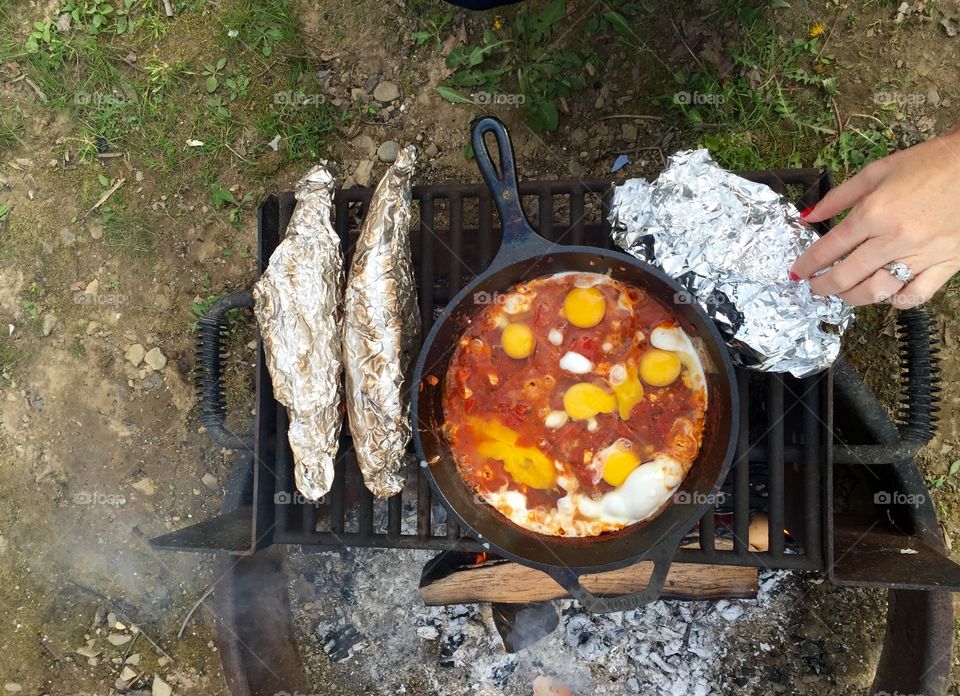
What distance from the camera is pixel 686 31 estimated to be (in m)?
3.17

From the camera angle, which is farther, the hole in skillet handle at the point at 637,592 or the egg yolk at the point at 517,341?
the egg yolk at the point at 517,341

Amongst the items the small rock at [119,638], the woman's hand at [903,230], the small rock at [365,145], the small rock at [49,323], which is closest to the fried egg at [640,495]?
the woman's hand at [903,230]

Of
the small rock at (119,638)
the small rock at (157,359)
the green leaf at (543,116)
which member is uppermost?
the green leaf at (543,116)

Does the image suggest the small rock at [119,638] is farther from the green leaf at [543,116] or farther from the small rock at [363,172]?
the green leaf at [543,116]

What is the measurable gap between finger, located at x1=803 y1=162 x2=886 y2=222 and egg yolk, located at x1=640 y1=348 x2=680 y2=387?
0.70 m

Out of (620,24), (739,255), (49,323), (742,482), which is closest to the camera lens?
(739,255)

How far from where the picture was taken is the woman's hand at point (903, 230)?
193 centimetres

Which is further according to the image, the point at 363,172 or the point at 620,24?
the point at 363,172

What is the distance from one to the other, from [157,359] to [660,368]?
2.74m

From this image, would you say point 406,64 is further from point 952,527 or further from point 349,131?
point 952,527

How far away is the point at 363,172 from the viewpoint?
3398 mm

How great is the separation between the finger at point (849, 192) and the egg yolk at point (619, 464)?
1106 millimetres

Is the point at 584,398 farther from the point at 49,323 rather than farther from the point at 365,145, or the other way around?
the point at 49,323

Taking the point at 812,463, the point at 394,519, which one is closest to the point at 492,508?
the point at 394,519
